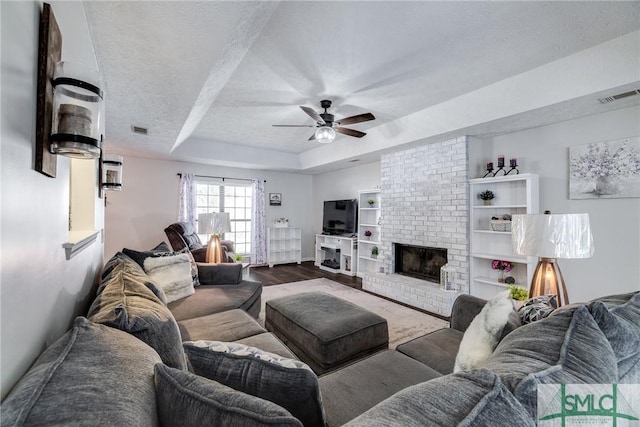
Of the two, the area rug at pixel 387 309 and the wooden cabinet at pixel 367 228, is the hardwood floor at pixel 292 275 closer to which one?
the area rug at pixel 387 309

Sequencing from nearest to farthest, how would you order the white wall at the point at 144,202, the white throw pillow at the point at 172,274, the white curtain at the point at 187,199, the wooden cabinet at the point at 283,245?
the white throw pillow at the point at 172,274 → the white wall at the point at 144,202 → the white curtain at the point at 187,199 → the wooden cabinet at the point at 283,245

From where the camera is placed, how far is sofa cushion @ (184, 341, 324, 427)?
31.6 inches

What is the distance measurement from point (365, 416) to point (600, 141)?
3.73 meters

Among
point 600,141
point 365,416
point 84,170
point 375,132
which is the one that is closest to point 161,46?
point 84,170

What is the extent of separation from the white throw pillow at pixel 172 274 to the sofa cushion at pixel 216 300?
0.08 meters

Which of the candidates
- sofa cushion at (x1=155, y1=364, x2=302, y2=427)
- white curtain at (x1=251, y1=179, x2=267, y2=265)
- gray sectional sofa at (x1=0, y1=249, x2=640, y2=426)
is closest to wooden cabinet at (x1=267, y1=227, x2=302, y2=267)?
white curtain at (x1=251, y1=179, x2=267, y2=265)

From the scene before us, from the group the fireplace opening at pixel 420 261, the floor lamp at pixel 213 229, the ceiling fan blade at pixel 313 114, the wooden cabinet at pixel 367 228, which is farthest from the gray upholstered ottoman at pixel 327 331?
the wooden cabinet at pixel 367 228

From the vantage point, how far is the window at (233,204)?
5.80 meters

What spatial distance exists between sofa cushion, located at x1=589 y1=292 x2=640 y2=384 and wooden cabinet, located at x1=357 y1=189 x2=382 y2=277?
13.9ft

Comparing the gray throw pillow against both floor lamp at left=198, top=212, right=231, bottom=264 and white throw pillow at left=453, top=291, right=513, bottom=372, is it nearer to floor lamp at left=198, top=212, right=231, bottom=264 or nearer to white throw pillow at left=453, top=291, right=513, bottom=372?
white throw pillow at left=453, top=291, right=513, bottom=372

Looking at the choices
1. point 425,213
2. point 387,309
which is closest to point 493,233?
point 425,213

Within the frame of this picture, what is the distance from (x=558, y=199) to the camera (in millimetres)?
3057

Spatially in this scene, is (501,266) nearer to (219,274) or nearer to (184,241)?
(219,274)

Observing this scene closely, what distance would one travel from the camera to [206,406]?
1.97 ft
